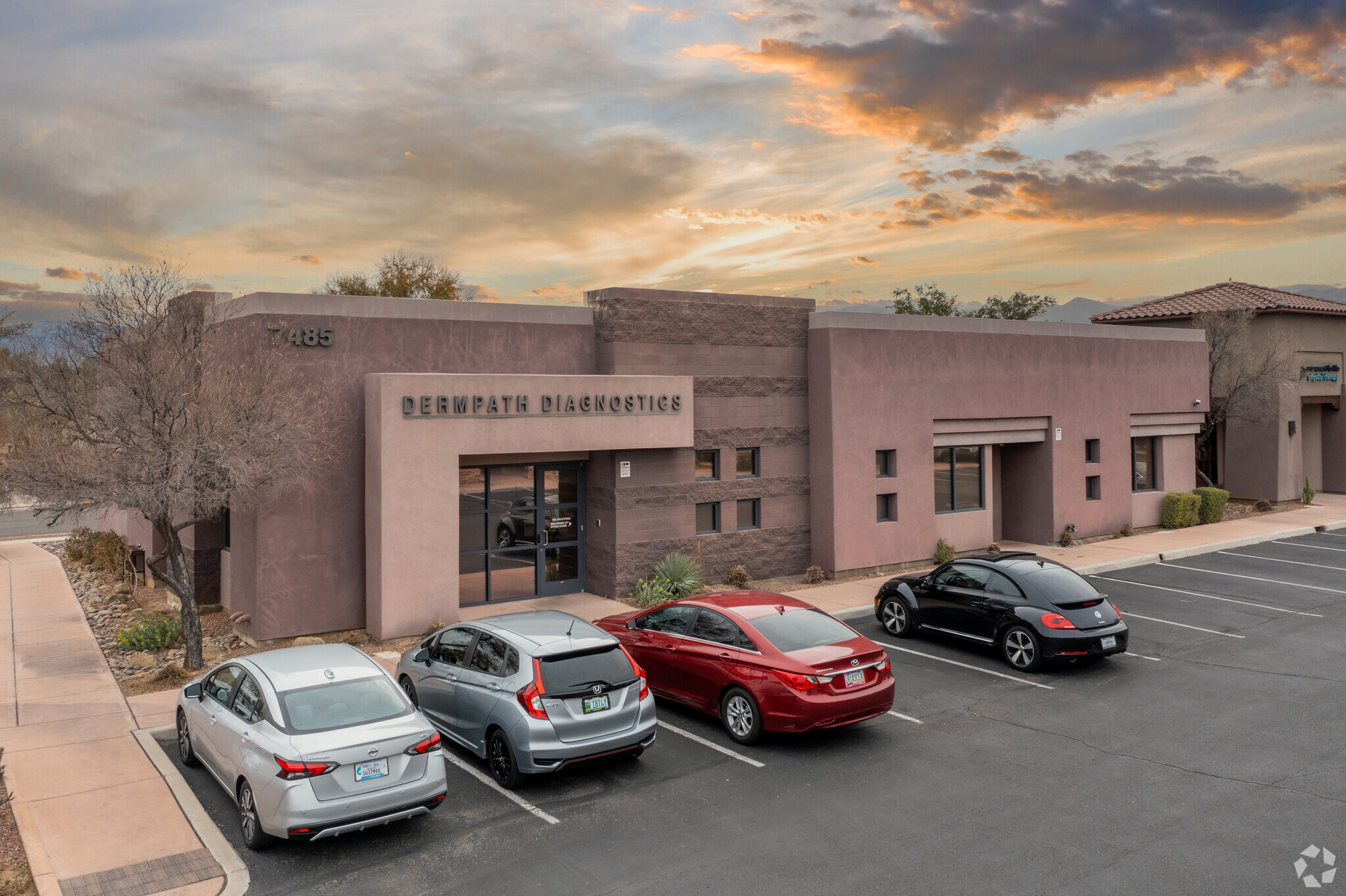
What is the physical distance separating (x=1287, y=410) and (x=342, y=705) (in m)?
32.4

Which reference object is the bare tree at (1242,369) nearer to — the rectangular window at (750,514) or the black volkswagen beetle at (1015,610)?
the rectangular window at (750,514)

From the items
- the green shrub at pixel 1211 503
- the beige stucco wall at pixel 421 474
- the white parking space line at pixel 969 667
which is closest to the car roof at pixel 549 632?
the white parking space line at pixel 969 667

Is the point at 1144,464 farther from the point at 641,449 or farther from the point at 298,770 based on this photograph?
the point at 298,770

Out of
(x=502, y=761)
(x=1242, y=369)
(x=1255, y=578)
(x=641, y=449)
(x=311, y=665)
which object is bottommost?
(x=502, y=761)

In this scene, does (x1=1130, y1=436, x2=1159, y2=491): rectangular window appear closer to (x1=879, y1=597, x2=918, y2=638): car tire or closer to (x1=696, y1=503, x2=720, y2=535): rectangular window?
(x1=696, y1=503, x2=720, y2=535): rectangular window

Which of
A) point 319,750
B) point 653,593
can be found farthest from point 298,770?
point 653,593

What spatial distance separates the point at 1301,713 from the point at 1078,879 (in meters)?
5.94

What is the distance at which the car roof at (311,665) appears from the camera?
8074 millimetres

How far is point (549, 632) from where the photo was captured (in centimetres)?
954

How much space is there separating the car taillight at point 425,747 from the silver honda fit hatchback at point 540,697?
1.03 meters

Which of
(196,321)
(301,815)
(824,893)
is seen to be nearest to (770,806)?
(824,893)

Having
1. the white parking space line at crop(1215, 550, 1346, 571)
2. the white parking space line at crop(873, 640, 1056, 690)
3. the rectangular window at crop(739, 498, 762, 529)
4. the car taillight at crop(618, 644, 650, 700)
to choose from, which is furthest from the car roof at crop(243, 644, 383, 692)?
the white parking space line at crop(1215, 550, 1346, 571)

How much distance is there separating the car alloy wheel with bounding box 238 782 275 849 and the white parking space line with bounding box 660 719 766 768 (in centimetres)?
453

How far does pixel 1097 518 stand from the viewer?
24.1 meters
